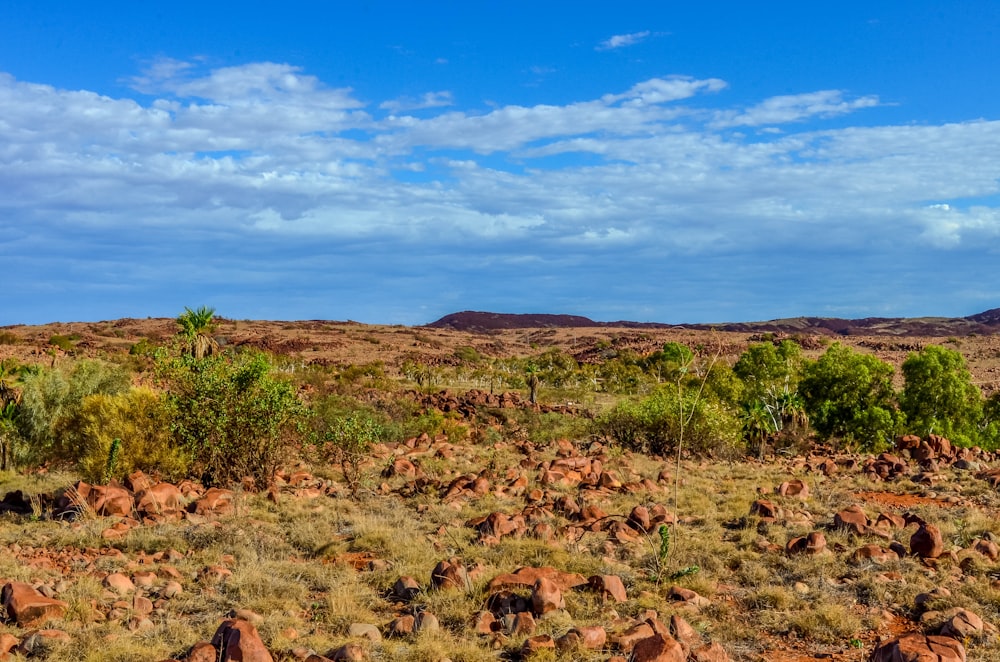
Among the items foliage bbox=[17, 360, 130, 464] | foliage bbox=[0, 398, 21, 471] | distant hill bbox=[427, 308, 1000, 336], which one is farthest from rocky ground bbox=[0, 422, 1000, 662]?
distant hill bbox=[427, 308, 1000, 336]

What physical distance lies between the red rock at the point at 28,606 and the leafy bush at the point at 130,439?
715 cm

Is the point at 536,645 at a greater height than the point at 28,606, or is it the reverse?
the point at 28,606

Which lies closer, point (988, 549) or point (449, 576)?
point (449, 576)

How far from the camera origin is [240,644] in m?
6.55

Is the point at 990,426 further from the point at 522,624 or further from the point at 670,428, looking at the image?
the point at 522,624

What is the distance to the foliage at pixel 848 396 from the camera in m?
30.7

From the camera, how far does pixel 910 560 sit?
392 inches

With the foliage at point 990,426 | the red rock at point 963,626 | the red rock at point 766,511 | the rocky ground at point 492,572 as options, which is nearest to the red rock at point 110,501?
the rocky ground at point 492,572

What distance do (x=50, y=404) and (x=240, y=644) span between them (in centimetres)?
1716

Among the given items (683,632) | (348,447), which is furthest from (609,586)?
(348,447)

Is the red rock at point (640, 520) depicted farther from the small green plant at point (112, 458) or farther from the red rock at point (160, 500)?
the small green plant at point (112, 458)

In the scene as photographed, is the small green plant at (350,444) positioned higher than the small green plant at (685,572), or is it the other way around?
the small green plant at (350,444)

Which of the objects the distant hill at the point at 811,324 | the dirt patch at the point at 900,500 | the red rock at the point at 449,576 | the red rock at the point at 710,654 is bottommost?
the dirt patch at the point at 900,500

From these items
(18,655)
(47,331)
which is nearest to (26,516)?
(18,655)
